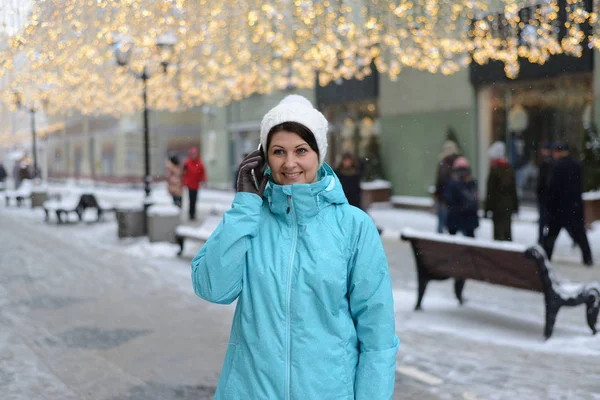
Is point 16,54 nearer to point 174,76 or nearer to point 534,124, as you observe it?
point 534,124

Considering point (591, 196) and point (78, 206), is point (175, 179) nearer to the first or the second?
point (78, 206)

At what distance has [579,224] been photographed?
10414mm

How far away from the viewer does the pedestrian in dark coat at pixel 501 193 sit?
1086 centimetres

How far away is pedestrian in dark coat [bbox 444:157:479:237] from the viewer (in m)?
10.4

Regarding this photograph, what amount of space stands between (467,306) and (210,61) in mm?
15833

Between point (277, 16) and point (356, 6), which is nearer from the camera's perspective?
point (277, 16)

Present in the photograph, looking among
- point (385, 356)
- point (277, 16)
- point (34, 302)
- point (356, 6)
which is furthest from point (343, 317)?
point (356, 6)

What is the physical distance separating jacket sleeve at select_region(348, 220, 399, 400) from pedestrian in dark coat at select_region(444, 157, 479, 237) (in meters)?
8.29

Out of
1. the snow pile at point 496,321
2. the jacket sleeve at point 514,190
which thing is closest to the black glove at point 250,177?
the snow pile at point 496,321

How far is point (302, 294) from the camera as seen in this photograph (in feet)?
7.57

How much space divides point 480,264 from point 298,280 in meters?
4.91

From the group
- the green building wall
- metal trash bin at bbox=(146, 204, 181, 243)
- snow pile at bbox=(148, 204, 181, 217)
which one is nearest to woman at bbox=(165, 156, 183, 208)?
snow pile at bbox=(148, 204, 181, 217)

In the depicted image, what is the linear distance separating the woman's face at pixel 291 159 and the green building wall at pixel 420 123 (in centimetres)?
1760

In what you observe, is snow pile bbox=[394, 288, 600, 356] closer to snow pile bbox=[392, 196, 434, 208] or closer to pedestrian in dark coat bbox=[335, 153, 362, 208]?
pedestrian in dark coat bbox=[335, 153, 362, 208]
